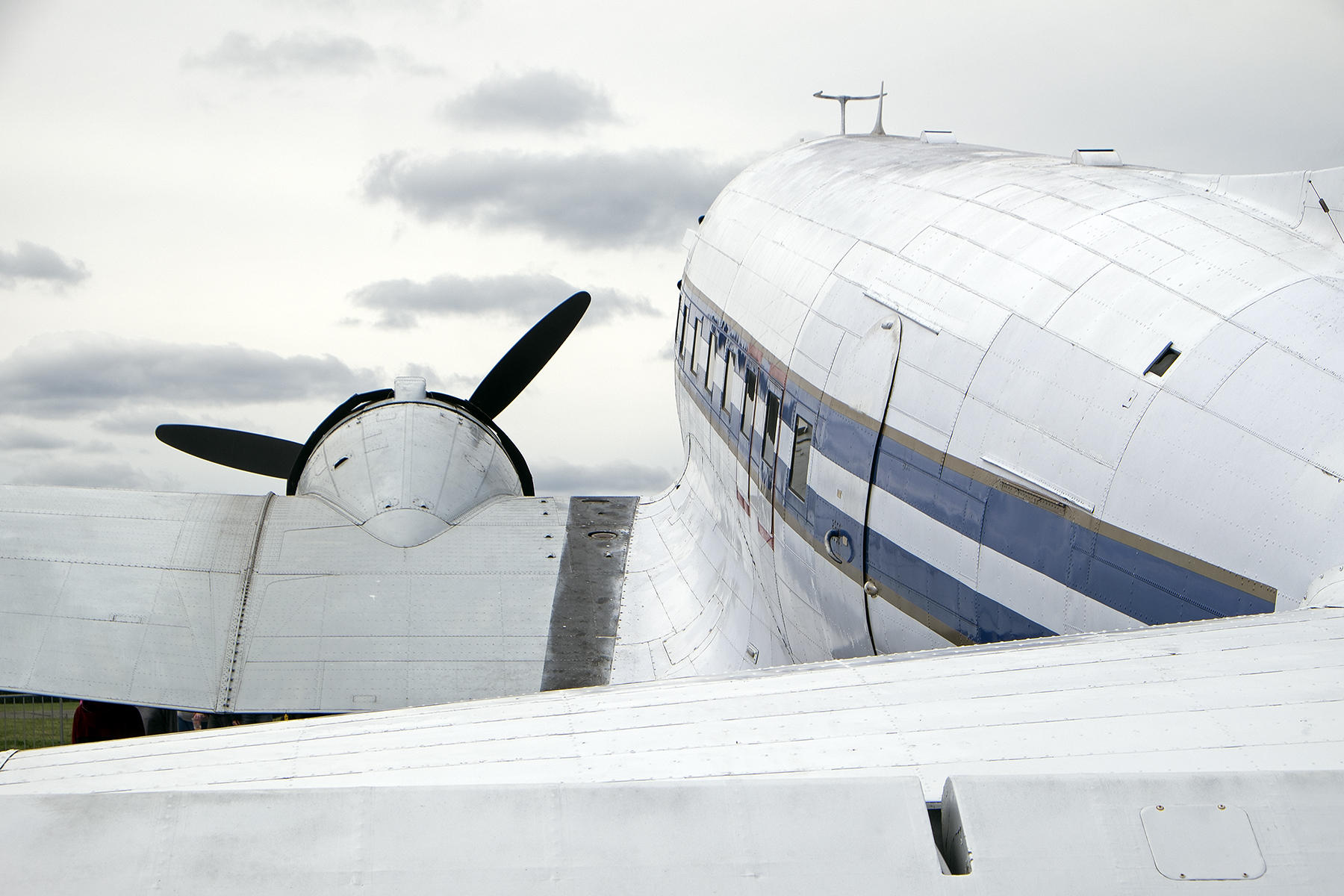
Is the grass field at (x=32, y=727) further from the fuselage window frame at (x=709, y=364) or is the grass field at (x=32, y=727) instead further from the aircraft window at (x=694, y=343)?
the fuselage window frame at (x=709, y=364)

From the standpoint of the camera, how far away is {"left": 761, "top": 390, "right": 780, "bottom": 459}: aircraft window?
27.0 ft

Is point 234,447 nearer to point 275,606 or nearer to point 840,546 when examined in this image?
point 275,606

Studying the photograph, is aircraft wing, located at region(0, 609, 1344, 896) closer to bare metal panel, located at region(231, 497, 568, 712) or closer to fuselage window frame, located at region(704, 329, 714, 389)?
bare metal panel, located at region(231, 497, 568, 712)

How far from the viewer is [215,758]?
3043mm

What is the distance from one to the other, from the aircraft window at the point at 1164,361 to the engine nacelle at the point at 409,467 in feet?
27.2

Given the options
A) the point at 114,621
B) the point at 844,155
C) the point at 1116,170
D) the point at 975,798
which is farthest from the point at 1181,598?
the point at 114,621

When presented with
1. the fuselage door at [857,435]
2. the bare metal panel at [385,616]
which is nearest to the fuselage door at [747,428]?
the fuselage door at [857,435]

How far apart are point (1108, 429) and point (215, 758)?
154 inches

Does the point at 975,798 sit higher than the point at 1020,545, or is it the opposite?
the point at 975,798

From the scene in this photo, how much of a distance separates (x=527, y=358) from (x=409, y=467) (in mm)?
3769

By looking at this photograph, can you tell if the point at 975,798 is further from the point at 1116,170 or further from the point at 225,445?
the point at 225,445

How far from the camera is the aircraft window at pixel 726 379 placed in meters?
9.98

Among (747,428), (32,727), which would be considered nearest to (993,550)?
(747,428)

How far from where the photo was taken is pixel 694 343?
468 inches
